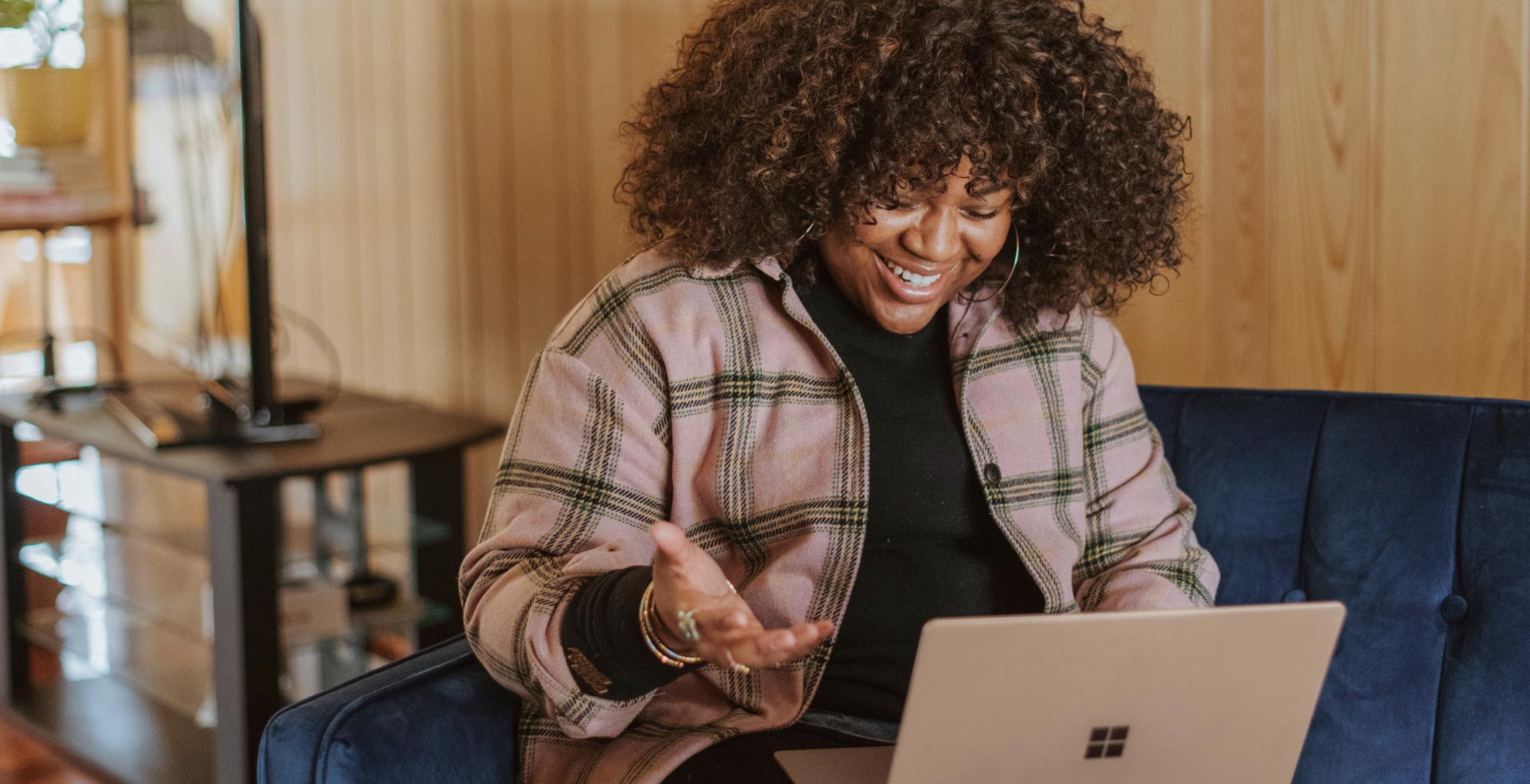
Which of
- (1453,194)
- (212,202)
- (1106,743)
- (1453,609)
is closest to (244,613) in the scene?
(212,202)

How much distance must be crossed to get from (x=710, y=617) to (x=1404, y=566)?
734mm

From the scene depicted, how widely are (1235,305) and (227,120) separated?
5.16 feet

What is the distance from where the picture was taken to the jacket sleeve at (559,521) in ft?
3.48

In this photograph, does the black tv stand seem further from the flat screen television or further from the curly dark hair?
the curly dark hair

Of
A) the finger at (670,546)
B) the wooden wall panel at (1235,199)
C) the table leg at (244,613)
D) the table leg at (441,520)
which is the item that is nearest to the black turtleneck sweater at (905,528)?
the finger at (670,546)

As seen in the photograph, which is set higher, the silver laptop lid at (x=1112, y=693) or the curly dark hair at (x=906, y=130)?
the curly dark hair at (x=906, y=130)

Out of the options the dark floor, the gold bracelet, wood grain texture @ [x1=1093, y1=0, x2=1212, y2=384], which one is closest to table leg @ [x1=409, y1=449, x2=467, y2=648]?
the dark floor

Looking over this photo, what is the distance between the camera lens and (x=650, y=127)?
4.51 ft

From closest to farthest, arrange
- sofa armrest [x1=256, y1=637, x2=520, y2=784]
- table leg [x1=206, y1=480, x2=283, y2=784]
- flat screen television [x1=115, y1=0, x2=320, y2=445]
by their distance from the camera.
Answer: sofa armrest [x1=256, y1=637, x2=520, y2=784]
table leg [x1=206, y1=480, x2=283, y2=784]
flat screen television [x1=115, y1=0, x2=320, y2=445]

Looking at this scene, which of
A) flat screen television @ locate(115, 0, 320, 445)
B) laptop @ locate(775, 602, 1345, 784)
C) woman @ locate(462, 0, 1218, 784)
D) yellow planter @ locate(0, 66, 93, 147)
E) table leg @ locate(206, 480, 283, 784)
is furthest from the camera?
yellow planter @ locate(0, 66, 93, 147)

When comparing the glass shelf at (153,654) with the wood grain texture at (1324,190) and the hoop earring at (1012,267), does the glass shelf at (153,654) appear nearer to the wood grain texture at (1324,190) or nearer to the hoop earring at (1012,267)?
the hoop earring at (1012,267)

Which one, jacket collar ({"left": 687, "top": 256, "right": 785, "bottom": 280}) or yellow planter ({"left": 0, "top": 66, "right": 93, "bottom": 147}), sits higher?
yellow planter ({"left": 0, "top": 66, "right": 93, "bottom": 147})

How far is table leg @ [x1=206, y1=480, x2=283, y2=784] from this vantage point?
189 centimetres

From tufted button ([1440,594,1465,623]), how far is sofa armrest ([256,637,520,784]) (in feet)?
2.83
